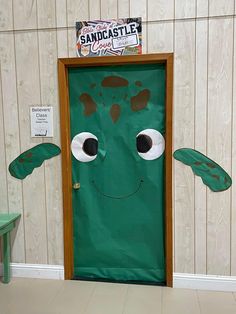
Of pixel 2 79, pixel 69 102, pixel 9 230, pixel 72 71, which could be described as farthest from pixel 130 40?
pixel 9 230

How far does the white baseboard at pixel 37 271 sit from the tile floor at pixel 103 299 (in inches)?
2.5

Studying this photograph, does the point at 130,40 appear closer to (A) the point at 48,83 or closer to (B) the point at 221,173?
(A) the point at 48,83

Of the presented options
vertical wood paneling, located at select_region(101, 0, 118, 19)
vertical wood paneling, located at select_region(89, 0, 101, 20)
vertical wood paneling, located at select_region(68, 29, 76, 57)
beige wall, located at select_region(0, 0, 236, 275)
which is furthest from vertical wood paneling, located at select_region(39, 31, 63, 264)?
vertical wood paneling, located at select_region(101, 0, 118, 19)

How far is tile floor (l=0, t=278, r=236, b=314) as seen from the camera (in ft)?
7.56

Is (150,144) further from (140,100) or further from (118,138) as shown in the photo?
(140,100)

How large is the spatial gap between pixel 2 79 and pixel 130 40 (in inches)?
47.5

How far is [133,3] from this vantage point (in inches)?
97.6

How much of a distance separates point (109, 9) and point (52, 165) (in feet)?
4.71

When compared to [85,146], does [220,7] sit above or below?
above

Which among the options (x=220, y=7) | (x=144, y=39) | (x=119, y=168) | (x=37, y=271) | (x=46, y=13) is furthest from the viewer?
(x=37, y=271)

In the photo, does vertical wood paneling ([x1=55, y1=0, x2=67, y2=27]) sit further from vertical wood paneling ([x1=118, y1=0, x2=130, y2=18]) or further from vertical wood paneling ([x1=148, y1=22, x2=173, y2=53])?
vertical wood paneling ([x1=148, y1=22, x2=173, y2=53])

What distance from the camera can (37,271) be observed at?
2.81 m

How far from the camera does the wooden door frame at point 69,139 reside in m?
2.48

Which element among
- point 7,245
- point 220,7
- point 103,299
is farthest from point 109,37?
point 103,299
